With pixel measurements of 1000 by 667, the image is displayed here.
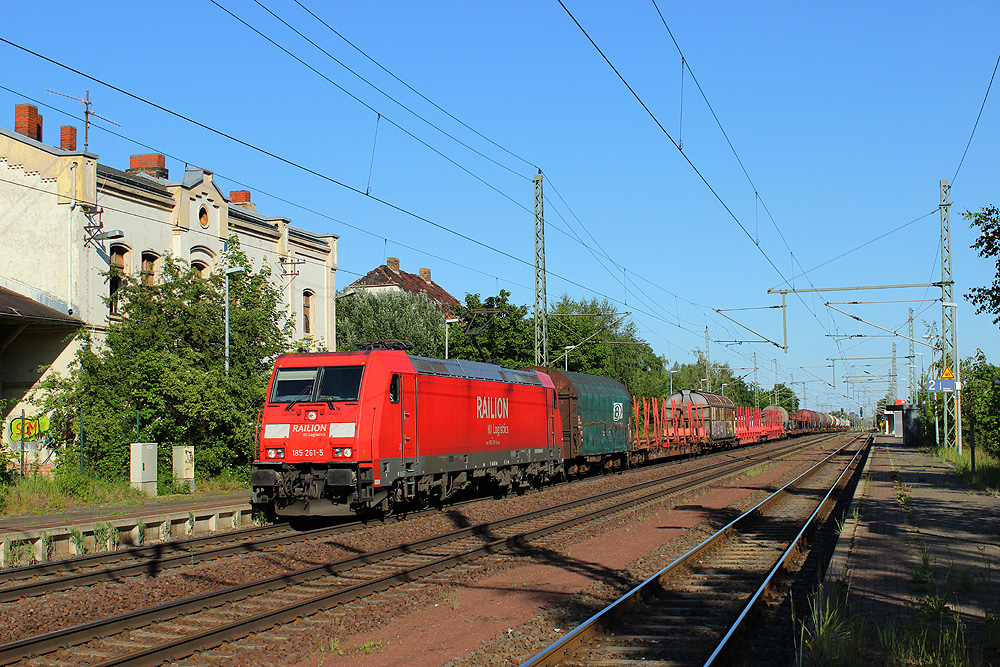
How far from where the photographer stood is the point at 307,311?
120 feet

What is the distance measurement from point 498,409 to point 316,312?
16902mm

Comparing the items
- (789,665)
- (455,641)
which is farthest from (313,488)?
(789,665)

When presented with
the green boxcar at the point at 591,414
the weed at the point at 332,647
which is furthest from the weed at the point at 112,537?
the green boxcar at the point at 591,414

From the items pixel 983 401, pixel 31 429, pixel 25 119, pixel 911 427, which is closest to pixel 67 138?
pixel 25 119

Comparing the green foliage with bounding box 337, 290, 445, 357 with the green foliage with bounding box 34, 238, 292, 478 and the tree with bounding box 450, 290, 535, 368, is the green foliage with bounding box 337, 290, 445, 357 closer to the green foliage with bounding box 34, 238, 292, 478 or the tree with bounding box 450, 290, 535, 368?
the tree with bounding box 450, 290, 535, 368

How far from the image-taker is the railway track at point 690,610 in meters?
7.75

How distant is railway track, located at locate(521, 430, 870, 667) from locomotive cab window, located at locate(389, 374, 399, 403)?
6.35 meters

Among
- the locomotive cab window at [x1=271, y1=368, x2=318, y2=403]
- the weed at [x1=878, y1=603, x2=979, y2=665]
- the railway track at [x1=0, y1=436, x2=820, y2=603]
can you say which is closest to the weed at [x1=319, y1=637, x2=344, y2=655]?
the railway track at [x1=0, y1=436, x2=820, y2=603]

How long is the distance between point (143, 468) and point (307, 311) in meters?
15.5

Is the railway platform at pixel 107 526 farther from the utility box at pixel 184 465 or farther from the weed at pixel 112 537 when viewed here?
the utility box at pixel 184 465

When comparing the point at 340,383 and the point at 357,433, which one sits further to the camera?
the point at 340,383

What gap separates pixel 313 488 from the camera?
1599cm

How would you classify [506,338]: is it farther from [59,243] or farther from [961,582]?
[961,582]

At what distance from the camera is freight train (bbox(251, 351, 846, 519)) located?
1599 cm
